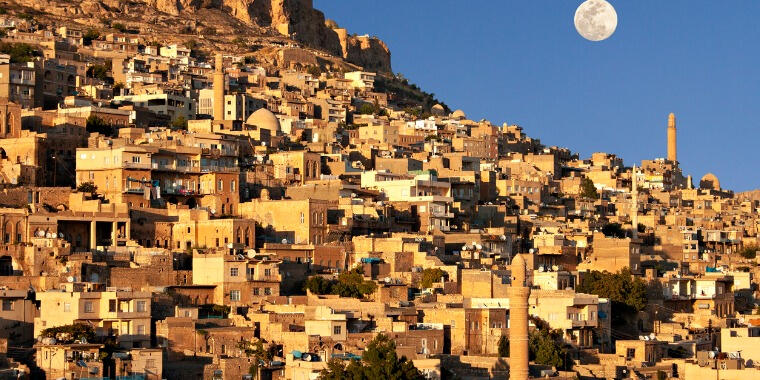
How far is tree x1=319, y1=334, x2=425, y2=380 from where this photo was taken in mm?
44531

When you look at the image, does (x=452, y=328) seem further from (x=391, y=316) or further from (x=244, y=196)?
(x=244, y=196)

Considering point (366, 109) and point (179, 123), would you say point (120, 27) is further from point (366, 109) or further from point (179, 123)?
point (179, 123)

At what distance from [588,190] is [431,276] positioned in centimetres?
3043

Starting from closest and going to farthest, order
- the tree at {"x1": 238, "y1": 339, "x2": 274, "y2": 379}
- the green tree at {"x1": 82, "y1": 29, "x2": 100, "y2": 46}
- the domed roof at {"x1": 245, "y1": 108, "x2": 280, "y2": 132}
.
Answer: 1. the tree at {"x1": 238, "y1": 339, "x2": 274, "y2": 379}
2. the domed roof at {"x1": 245, "y1": 108, "x2": 280, "y2": 132}
3. the green tree at {"x1": 82, "y1": 29, "x2": 100, "y2": 46}

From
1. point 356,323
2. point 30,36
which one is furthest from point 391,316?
point 30,36

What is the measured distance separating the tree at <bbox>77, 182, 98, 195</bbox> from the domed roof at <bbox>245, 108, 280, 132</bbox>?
57.9 feet

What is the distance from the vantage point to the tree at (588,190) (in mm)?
86250

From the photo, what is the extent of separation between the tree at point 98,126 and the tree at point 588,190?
2361cm

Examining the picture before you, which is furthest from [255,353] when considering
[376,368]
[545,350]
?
[545,350]

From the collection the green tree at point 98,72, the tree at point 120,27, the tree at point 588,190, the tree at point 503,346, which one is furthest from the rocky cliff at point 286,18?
the tree at point 503,346

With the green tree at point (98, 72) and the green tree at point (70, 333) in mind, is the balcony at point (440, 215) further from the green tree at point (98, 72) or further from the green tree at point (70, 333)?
the green tree at point (98, 72)

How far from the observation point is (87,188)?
62.4 meters

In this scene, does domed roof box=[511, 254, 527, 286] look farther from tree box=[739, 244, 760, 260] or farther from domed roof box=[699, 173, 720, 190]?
domed roof box=[699, 173, 720, 190]

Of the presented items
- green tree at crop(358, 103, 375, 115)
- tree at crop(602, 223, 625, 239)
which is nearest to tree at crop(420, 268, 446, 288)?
tree at crop(602, 223, 625, 239)
